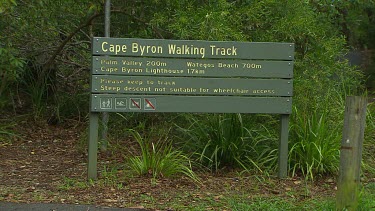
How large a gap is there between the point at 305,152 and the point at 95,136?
252 cm

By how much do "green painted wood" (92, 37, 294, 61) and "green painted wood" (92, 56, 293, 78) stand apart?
57 millimetres

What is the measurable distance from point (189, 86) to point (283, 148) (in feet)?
4.39

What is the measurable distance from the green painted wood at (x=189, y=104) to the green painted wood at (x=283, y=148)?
13 centimetres

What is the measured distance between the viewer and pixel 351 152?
5.55 m

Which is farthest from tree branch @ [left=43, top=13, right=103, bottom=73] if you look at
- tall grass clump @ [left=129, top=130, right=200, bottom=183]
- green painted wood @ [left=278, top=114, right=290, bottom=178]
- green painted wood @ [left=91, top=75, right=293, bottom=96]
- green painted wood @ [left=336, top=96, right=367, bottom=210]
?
green painted wood @ [left=336, top=96, right=367, bottom=210]

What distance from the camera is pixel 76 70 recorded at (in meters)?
11.2

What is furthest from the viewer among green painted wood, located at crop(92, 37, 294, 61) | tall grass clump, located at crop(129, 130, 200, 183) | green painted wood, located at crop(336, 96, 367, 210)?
tall grass clump, located at crop(129, 130, 200, 183)

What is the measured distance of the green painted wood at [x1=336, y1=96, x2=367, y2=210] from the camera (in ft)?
18.1

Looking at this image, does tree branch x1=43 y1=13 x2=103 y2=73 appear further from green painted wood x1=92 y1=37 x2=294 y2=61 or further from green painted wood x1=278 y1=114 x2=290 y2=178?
green painted wood x1=278 y1=114 x2=290 y2=178

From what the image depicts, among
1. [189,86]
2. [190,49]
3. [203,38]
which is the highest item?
[203,38]

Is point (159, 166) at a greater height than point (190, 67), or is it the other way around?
point (190, 67)

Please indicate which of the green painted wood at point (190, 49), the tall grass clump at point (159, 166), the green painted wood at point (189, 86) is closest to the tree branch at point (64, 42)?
the green painted wood at point (190, 49)

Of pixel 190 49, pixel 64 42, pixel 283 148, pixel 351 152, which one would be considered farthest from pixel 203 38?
pixel 64 42

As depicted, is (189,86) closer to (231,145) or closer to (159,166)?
(159,166)
